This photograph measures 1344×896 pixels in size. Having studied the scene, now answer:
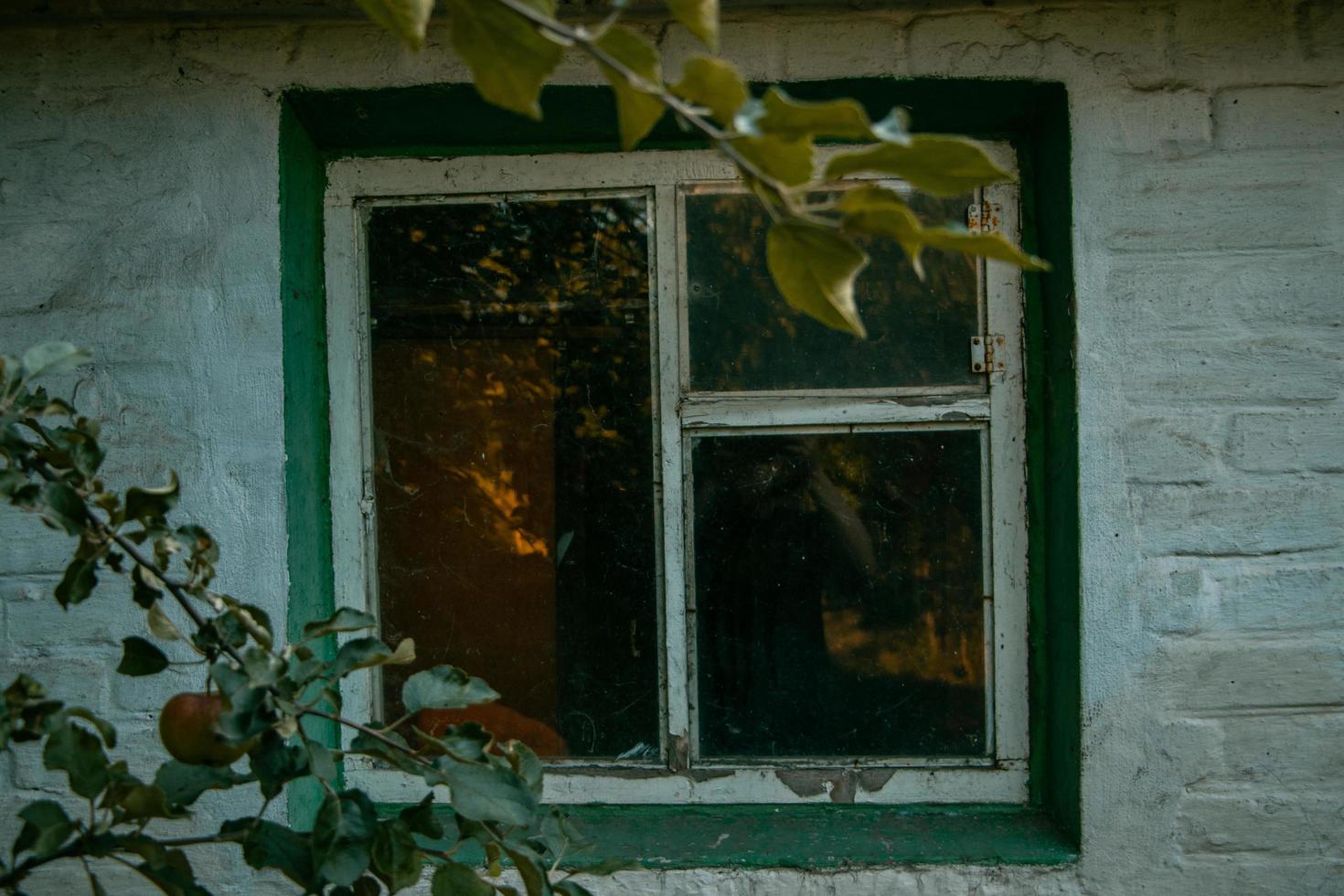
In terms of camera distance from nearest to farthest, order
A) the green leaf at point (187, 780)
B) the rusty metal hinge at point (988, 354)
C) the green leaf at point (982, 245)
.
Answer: the green leaf at point (982, 245)
the green leaf at point (187, 780)
the rusty metal hinge at point (988, 354)

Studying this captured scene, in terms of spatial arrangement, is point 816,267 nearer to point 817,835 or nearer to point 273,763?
point 273,763

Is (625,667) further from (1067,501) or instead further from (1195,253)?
(1195,253)

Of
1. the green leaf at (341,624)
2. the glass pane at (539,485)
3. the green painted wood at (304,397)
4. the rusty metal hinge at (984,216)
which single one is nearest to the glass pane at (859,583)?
the glass pane at (539,485)

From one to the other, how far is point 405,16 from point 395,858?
0.65 meters

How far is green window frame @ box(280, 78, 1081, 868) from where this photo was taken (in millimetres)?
1722

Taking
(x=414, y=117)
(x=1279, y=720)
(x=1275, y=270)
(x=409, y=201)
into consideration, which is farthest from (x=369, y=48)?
(x=1279, y=720)

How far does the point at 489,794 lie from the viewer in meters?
0.84

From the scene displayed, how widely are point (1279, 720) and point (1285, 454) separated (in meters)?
0.42

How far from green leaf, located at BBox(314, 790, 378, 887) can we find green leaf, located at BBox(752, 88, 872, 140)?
0.64 meters

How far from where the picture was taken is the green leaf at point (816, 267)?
0.53 metres

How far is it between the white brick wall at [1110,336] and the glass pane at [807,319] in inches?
9.0

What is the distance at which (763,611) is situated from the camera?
1.87 m

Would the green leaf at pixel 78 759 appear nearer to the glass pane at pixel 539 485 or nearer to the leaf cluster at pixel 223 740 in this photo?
the leaf cluster at pixel 223 740

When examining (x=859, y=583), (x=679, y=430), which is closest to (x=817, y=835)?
(x=859, y=583)
